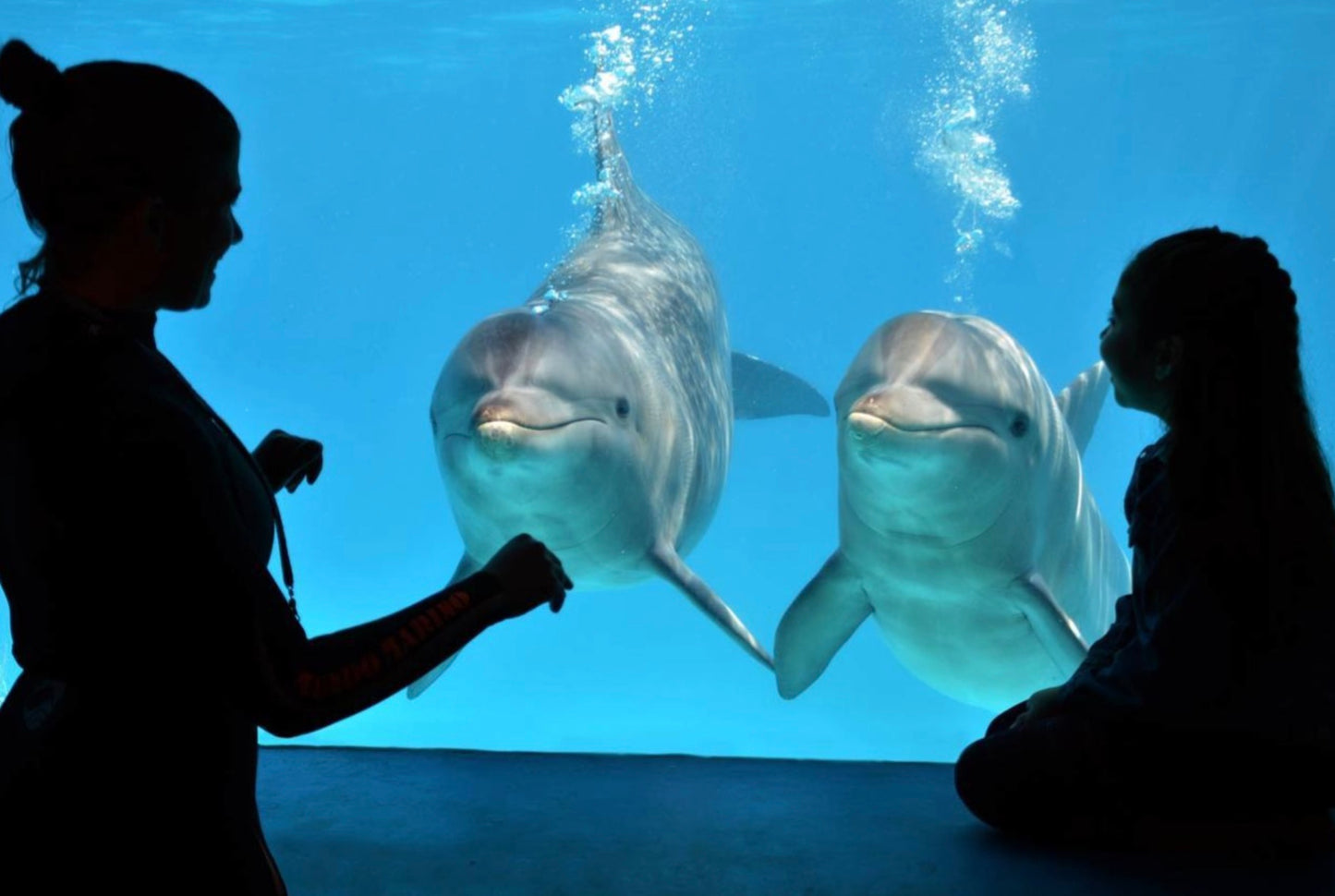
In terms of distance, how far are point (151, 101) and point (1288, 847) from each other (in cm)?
279

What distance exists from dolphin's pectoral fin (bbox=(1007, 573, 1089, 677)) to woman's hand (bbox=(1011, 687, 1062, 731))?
299 centimetres

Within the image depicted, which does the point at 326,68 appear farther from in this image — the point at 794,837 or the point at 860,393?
the point at 794,837

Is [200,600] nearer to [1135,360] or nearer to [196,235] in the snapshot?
[196,235]

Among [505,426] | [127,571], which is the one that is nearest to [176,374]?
[127,571]

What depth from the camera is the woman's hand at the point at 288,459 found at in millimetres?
2809

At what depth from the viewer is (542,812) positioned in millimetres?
3189

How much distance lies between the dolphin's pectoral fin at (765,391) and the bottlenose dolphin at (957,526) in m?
3.59

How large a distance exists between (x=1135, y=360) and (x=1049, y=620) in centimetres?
342

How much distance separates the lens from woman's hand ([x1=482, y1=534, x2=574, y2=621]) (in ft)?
7.07

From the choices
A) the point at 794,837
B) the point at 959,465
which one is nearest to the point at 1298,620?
the point at 794,837

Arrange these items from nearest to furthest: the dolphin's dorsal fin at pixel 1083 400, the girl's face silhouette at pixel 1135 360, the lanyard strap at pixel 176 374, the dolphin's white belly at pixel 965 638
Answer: the lanyard strap at pixel 176 374, the girl's face silhouette at pixel 1135 360, the dolphin's white belly at pixel 965 638, the dolphin's dorsal fin at pixel 1083 400

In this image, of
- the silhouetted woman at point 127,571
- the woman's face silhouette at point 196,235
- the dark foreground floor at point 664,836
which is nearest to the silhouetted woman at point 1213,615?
the dark foreground floor at point 664,836

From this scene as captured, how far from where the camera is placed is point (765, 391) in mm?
10836

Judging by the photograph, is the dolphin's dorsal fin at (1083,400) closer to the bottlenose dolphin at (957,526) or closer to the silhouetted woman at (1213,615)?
the bottlenose dolphin at (957,526)
